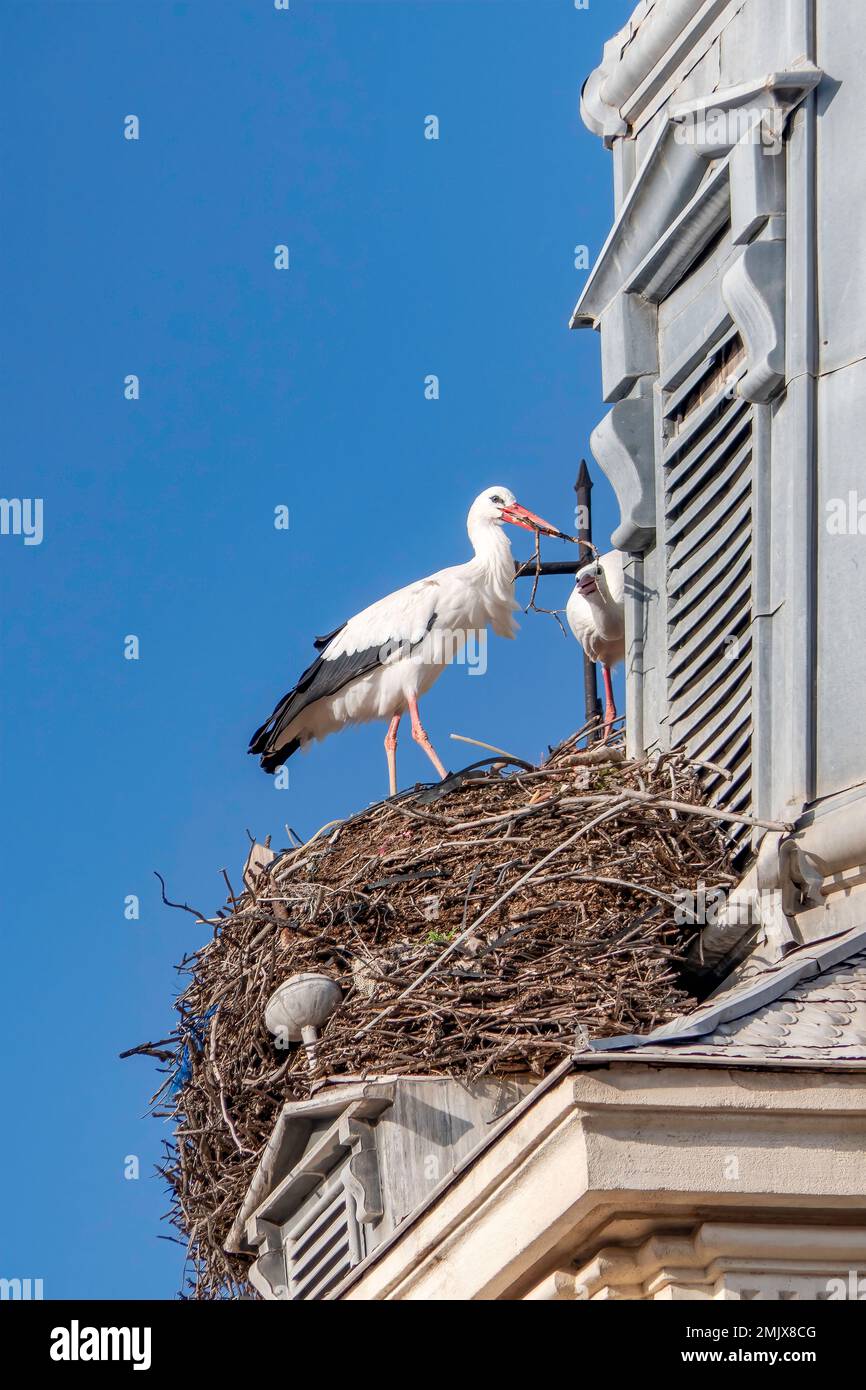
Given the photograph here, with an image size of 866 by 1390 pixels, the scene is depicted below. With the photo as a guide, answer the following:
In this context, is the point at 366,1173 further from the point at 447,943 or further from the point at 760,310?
the point at 760,310

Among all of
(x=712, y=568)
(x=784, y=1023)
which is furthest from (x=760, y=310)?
(x=784, y=1023)

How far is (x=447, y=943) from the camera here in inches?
390

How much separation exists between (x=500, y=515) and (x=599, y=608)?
1.96 metres

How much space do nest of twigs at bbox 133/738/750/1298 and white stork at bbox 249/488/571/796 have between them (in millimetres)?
2735

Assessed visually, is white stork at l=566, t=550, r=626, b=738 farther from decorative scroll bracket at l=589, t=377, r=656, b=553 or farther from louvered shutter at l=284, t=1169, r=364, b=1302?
louvered shutter at l=284, t=1169, r=364, b=1302

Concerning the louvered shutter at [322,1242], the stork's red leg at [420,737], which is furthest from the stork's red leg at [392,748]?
the louvered shutter at [322,1242]

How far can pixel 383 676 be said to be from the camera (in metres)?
14.4

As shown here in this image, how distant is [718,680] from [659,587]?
97 centimetres

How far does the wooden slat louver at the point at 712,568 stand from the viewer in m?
10.1

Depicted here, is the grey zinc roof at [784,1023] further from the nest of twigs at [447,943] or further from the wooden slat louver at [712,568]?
the wooden slat louver at [712,568]

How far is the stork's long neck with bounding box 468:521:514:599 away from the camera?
14.3 metres

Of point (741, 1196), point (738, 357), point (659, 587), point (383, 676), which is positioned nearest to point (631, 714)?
point (659, 587)

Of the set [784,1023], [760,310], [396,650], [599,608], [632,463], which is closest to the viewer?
[784,1023]

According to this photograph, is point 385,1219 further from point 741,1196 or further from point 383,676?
point 383,676
